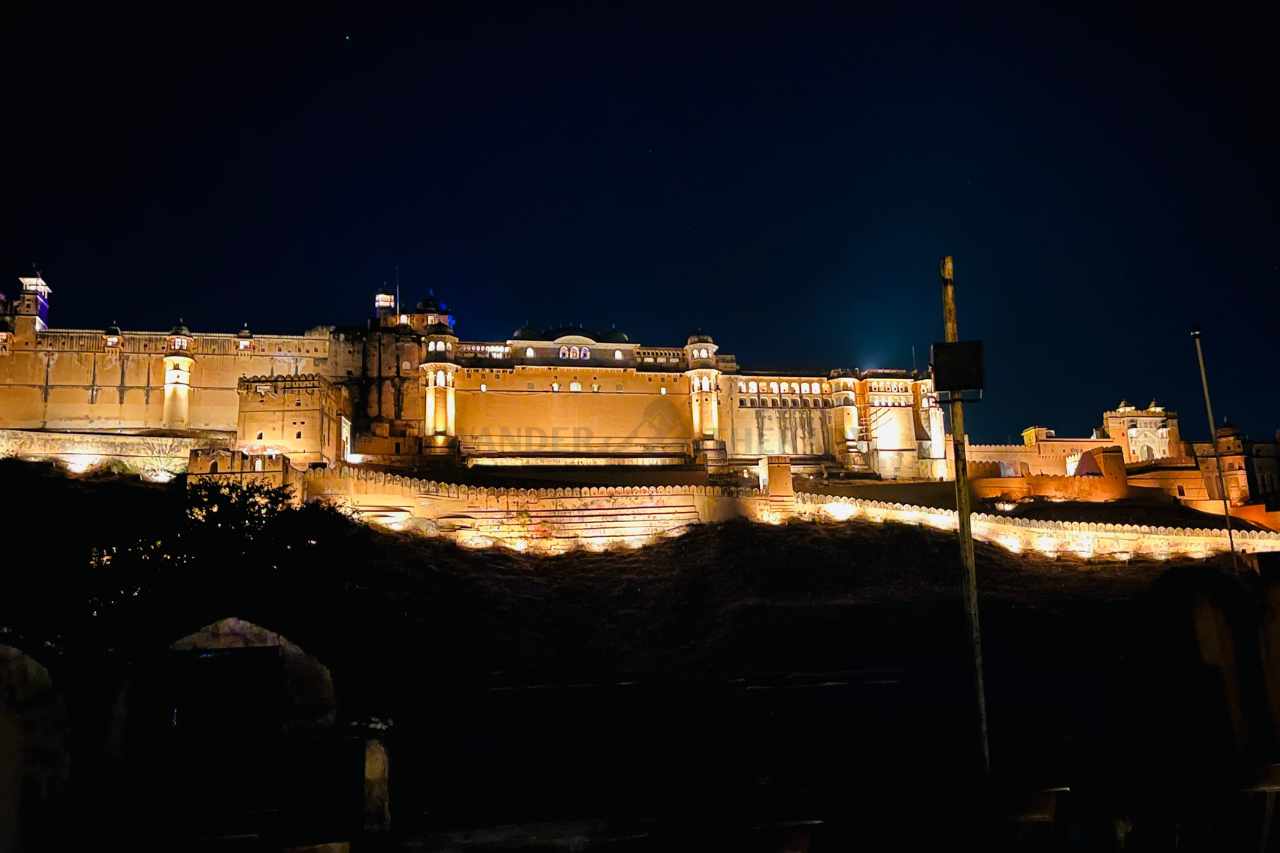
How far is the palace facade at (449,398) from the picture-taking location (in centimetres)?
6031

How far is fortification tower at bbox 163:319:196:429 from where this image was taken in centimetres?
6278

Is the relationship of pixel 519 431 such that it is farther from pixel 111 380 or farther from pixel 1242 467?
pixel 1242 467

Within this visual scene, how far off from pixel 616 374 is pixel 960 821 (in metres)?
64.9

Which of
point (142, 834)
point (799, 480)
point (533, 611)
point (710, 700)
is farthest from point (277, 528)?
point (799, 480)

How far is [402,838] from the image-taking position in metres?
6.99

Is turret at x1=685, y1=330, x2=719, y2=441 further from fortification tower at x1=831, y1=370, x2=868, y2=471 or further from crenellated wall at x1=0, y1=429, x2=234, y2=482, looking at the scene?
crenellated wall at x1=0, y1=429, x2=234, y2=482

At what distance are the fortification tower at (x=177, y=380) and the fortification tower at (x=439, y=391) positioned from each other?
1654cm

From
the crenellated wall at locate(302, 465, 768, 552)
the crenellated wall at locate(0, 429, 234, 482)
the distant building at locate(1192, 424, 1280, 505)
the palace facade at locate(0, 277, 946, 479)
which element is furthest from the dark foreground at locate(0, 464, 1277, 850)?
the distant building at locate(1192, 424, 1280, 505)

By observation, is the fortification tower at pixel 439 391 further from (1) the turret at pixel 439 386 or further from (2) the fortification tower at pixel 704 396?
(2) the fortification tower at pixel 704 396

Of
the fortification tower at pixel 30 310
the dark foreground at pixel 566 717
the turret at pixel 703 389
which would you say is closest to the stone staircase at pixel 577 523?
the dark foreground at pixel 566 717

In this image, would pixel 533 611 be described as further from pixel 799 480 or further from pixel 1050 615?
pixel 799 480

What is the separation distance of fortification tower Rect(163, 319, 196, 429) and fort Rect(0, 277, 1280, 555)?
185mm

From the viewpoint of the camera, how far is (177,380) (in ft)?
208

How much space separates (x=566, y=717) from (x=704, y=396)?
188ft
